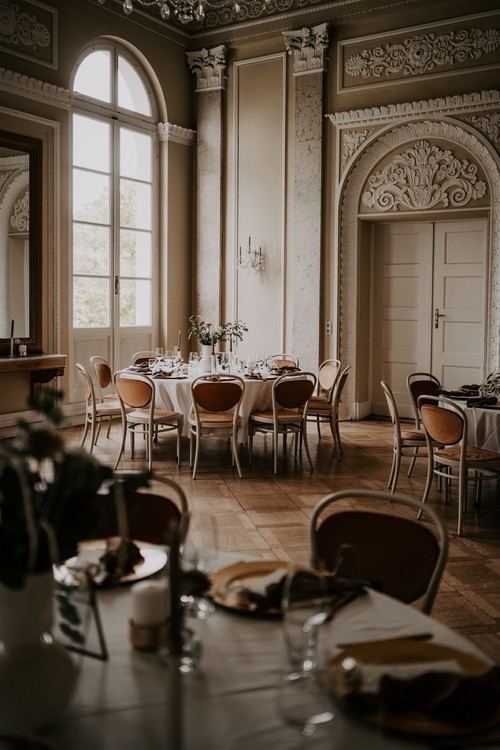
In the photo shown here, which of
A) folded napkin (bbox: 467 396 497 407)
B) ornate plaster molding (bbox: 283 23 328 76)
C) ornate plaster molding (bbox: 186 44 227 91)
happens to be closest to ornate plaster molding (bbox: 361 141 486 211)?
ornate plaster molding (bbox: 283 23 328 76)

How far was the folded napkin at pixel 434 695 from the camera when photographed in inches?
50.0

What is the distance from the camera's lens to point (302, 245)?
30.5ft

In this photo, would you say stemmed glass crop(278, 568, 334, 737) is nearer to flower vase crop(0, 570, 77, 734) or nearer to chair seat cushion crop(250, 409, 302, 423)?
flower vase crop(0, 570, 77, 734)

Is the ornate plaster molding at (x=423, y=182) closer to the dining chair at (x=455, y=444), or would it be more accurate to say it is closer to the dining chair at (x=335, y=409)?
the dining chair at (x=335, y=409)

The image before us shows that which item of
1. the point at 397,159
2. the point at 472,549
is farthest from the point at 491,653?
the point at 397,159

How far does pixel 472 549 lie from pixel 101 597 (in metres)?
3.22

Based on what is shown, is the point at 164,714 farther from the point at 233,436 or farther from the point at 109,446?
the point at 109,446

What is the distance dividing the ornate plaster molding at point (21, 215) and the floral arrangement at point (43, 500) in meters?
6.88

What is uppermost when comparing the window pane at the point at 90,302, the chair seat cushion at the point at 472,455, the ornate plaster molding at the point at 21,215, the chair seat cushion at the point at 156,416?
the ornate plaster molding at the point at 21,215

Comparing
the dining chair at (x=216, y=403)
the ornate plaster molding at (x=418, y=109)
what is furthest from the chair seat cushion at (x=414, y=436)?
the ornate plaster molding at (x=418, y=109)

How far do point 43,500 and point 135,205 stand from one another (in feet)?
28.3

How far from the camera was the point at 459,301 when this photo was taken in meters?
8.77

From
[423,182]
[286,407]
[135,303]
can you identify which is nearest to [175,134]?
[135,303]

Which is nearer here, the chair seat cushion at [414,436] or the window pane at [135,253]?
the chair seat cushion at [414,436]
